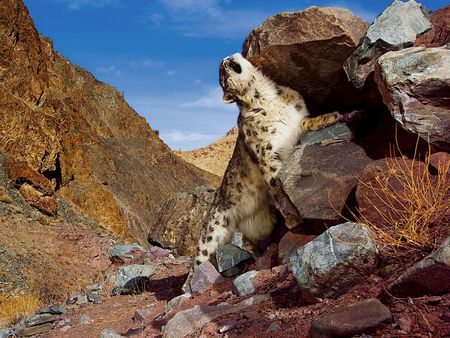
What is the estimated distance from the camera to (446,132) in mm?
4359

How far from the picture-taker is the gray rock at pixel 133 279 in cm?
805

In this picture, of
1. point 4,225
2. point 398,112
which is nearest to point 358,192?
point 398,112

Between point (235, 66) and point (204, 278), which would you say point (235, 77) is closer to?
point (235, 66)

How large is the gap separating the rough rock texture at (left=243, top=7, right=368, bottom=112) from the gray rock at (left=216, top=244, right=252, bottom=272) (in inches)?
76.6

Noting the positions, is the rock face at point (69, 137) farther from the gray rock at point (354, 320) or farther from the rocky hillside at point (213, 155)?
the rocky hillside at point (213, 155)

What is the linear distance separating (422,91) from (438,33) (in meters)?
1.39

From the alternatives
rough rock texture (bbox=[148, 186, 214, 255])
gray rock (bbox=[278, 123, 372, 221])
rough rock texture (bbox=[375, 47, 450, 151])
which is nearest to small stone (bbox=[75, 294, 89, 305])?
rough rock texture (bbox=[148, 186, 214, 255])

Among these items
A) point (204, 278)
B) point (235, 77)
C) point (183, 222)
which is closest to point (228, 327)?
point (204, 278)

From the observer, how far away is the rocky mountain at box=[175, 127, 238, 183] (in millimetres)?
49906

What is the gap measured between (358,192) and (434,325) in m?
1.95

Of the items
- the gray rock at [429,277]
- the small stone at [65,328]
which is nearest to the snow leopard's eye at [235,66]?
the small stone at [65,328]

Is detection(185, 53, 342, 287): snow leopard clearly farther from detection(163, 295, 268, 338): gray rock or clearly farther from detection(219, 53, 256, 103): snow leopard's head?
detection(163, 295, 268, 338): gray rock

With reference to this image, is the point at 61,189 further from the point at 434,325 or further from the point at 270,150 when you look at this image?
the point at 434,325

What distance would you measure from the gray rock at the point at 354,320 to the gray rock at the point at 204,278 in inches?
124
